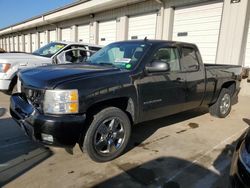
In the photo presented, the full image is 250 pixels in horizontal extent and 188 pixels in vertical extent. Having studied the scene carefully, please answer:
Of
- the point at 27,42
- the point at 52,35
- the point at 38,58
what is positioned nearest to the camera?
the point at 38,58

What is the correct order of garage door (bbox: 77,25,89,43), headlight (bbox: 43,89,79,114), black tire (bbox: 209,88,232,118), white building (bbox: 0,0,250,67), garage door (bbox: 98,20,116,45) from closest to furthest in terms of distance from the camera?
1. headlight (bbox: 43,89,79,114)
2. black tire (bbox: 209,88,232,118)
3. white building (bbox: 0,0,250,67)
4. garage door (bbox: 98,20,116,45)
5. garage door (bbox: 77,25,89,43)

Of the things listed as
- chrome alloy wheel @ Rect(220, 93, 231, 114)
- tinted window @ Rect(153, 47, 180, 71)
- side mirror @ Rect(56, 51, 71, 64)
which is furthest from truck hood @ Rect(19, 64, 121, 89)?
side mirror @ Rect(56, 51, 71, 64)

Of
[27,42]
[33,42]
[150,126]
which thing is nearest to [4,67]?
[150,126]

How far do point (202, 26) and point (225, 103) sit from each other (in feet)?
17.2

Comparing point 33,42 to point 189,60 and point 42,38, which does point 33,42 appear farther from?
point 189,60

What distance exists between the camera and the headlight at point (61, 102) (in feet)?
9.70

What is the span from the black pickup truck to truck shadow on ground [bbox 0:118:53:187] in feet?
1.71

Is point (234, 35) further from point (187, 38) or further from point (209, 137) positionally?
point (209, 137)

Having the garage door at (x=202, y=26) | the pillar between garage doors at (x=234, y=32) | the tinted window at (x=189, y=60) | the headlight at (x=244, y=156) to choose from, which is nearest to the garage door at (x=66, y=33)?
the garage door at (x=202, y=26)

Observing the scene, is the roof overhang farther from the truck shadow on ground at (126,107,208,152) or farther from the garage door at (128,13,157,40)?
the truck shadow on ground at (126,107,208,152)

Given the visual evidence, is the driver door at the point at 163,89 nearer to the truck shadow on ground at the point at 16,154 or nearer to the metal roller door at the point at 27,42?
the truck shadow on ground at the point at 16,154

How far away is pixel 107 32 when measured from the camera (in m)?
15.8

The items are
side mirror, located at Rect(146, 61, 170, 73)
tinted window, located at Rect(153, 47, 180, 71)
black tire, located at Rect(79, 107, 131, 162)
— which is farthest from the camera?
tinted window, located at Rect(153, 47, 180, 71)

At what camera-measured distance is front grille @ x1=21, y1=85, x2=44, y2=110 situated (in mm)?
3082
